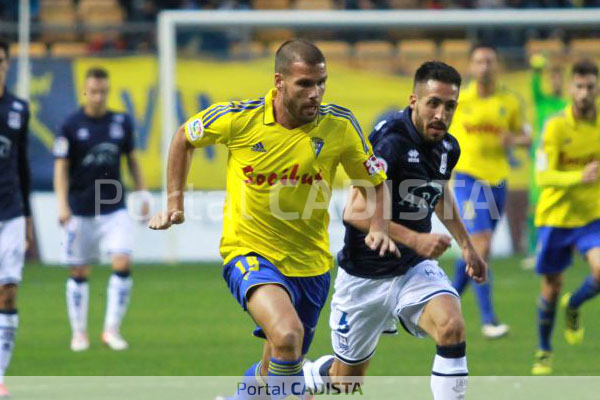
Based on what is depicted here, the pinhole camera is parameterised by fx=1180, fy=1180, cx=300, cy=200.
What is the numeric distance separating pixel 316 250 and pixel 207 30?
12.6 meters

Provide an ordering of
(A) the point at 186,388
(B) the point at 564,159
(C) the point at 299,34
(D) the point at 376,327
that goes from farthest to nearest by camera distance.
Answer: (C) the point at 299,34, (B) the point at 564,159, (A) the point at 186,388, (D) the point at 376,327

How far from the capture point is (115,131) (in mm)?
10836

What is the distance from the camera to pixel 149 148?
724 inches

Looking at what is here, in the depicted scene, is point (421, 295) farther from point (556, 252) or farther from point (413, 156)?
point (556, 252)

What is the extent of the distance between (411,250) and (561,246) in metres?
2.66

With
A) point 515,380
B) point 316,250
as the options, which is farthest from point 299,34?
point 316,250

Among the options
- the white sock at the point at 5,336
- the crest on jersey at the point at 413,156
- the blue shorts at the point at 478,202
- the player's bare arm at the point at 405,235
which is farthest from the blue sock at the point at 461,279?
the white sock at the point at 5,336

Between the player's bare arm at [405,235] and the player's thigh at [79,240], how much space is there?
4.45 meters

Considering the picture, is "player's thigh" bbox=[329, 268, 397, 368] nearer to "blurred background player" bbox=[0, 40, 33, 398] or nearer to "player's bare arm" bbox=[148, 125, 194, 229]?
"player's bare arm" bbox=[148, 125, 194, 229]

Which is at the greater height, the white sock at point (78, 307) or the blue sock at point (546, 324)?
the blue sock at point (546, 324)

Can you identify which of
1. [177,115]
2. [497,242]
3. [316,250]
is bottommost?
[497,242]

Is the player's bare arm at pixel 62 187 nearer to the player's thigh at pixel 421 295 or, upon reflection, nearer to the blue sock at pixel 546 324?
the blue sock at pixel 546 324

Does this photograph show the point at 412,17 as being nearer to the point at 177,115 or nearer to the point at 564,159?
the point at 177,115

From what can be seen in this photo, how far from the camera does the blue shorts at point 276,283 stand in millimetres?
6359
